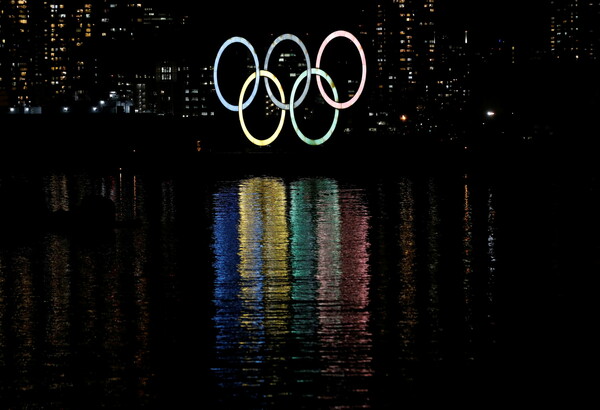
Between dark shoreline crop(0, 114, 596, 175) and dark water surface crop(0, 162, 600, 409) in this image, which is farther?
dark shoreline crop(0, 114, 596, 175)

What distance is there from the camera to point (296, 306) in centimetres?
2406

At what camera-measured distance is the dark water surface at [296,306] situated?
17.1m

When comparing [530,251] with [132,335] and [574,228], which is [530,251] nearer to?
[574,228]

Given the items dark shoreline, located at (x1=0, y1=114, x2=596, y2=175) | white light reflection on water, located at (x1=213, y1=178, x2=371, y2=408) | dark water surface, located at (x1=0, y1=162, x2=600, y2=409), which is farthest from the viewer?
dark shoreline, located at (x1=0, y1=114, x2=596, y2=175)

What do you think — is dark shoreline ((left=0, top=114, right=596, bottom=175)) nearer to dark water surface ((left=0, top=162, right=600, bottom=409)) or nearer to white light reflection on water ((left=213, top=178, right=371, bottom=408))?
dark water surface ((left=0, top=162, right=600, bottom=409))

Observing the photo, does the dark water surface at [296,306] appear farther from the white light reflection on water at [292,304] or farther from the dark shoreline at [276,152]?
the dark shoreline at [276,152]

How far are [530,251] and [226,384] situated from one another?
18.7 metres

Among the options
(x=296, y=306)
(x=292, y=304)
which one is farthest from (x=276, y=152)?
(x=296, y=306)

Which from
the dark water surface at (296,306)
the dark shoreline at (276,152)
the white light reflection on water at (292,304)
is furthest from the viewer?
the dark shoreline at (276,152)

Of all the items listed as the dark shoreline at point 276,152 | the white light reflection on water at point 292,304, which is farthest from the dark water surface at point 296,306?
the dark shoreline at point 276,152

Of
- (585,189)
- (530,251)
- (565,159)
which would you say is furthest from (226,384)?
(565,159)

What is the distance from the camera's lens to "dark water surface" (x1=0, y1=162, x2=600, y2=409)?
17109mm

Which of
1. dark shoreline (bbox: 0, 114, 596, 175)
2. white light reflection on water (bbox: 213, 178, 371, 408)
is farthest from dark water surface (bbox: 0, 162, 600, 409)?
dark shoreline (bbox: 0, 114, 596, 175)

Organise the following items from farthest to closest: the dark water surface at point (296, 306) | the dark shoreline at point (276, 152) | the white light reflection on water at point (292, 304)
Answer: the dark shoreline at point (276, 152) < the white light reflection on water at point (292, 304) < the dark water surface at point (296, 306)
